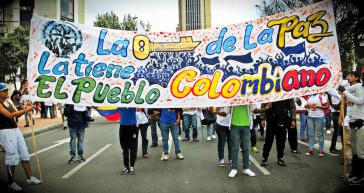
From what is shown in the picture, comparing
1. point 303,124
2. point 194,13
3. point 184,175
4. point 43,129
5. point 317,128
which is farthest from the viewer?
point 194,13

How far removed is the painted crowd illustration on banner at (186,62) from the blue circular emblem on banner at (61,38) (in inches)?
0.7

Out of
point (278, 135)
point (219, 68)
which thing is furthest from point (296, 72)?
point (278, 135)

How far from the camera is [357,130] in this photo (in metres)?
5.55

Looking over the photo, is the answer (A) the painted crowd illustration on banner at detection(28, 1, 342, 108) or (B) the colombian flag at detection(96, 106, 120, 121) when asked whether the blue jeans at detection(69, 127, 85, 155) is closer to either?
(B) the colombian flag at detection(96, 106, 120, 121)

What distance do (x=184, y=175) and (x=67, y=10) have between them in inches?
1844

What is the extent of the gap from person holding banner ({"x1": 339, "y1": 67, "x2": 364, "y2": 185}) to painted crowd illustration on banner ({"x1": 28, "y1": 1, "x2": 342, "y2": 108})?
1.85ft

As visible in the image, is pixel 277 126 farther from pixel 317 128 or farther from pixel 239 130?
pixel 317 128

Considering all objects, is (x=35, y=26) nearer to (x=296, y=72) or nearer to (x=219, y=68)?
(x=219, y=68)

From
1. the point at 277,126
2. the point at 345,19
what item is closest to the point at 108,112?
the point at 277,126

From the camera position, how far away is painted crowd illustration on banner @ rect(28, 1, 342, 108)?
5855mm

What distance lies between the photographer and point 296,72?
19.2 ft

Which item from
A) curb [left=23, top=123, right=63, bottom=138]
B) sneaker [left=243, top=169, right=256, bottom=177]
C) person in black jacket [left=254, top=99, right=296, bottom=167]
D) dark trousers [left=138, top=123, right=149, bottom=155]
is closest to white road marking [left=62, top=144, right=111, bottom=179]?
dark trousers [left=138, top=123, right=149, bottom=155]

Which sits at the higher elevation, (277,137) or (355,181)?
(277,137)

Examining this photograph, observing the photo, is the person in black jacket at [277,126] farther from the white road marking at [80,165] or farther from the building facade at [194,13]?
the building facade at [194,13]
